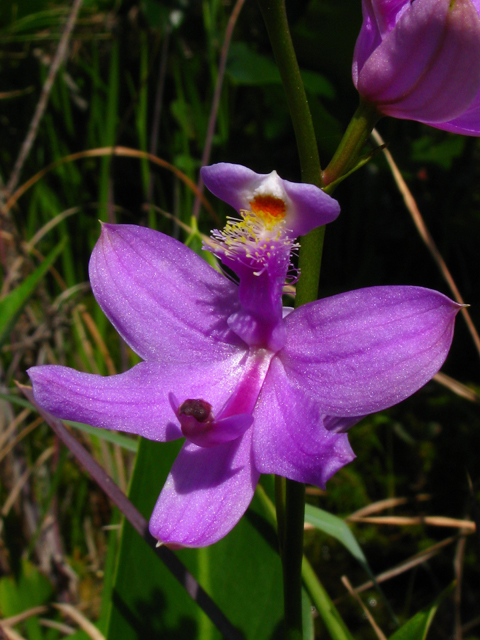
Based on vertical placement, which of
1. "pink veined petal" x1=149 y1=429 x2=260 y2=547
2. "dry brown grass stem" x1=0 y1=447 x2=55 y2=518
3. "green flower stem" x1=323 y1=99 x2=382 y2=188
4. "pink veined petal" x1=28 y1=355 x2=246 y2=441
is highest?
"green flower stem" x1=323 y1=99 x2=382 y2=188

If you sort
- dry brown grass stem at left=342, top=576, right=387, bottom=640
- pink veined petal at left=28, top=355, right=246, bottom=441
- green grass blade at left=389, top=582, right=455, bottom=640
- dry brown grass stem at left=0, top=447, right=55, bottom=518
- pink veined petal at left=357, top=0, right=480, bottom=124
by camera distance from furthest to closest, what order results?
dry brown grass stem at left=0, top=447, right=55, bottom=518, dry brown grass stem at left=342, top=576, right=387, bottom=640, green grass blade at left=389, top=582, right=455, bottom=640, pink veined petal at left=28, top=355, right=246, bottom=441, pink veined petal at left=357, top=0, right=480, bottom=124

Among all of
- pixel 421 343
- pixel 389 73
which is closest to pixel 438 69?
pixel 389 73

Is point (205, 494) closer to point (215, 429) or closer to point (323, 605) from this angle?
point (215, 429)

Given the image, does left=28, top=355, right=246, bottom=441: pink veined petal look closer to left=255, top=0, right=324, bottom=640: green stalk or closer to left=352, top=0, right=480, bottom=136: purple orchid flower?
left=255, top=0, right=324, bottom=640: green stalk

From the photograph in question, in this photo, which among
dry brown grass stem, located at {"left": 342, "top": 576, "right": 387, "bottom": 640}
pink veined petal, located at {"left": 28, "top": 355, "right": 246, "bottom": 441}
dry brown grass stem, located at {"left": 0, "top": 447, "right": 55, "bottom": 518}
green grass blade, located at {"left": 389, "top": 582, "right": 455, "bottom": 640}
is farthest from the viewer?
dry brown grass stem, located at {"left": 0, "top": 447, "right": 55, "bottom": 518}

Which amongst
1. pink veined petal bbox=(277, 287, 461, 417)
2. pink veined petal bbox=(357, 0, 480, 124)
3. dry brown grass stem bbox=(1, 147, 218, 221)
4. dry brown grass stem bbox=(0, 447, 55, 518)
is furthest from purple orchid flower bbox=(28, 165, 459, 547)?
dry brown grass stem bbox=(0, 447, 55, 518)

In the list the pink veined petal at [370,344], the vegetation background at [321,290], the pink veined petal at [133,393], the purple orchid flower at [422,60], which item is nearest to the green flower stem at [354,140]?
the purple orchid flower at [422,60]

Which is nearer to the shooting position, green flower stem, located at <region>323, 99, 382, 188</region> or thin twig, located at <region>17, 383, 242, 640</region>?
green flower stem, located at <region>323, 99, 382, 188</region>
